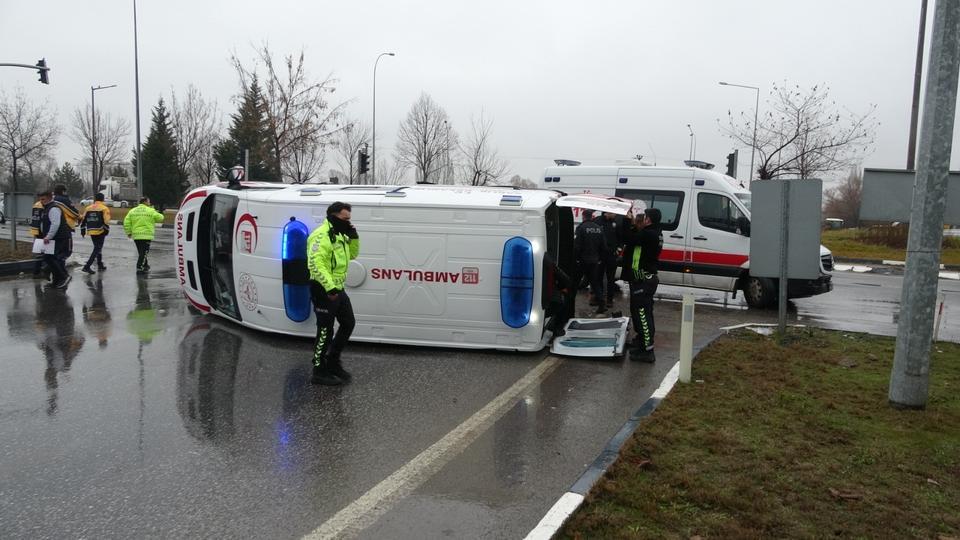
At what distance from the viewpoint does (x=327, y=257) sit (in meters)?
6.59

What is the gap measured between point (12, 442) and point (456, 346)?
4.46m

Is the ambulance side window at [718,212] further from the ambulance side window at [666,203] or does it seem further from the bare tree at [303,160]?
the bare tree at [303,160]

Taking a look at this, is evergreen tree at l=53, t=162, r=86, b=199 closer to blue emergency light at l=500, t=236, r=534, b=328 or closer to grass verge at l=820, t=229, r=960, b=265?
grass verge at l=820, t=229, r=960, b=265

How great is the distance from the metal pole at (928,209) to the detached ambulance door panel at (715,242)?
6.24 metres

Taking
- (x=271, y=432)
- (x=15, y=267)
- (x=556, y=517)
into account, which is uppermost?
(x=15, y=267)

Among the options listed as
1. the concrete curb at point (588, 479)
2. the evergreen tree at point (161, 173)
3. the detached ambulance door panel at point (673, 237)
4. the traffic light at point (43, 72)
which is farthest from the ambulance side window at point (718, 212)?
the evergreen tree at point (161, 173)

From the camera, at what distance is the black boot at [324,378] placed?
6.75m

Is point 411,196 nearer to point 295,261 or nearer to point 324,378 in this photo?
point 295,261

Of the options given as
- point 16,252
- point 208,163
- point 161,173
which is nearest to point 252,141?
point 208,163

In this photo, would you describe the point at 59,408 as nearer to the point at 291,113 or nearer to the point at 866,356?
the point at 866,356

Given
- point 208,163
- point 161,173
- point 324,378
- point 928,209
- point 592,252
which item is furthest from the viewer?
point 161,173

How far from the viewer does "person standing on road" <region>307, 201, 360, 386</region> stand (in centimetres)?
657

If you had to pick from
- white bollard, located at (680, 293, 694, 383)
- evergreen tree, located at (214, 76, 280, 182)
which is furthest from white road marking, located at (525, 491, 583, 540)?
evergreen tree, located at (214, 76, 280, 182)

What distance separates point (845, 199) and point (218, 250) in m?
68.6
